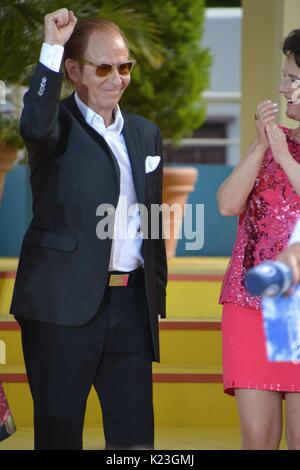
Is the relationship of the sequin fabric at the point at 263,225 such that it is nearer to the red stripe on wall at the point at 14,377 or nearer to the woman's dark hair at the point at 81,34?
the woman's dark hair at the point at 81,34

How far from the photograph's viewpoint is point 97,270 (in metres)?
3.69

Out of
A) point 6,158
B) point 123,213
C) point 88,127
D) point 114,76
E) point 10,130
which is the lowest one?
point 6,158

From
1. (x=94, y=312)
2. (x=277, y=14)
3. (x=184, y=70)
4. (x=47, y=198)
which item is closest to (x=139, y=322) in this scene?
(x=94, y=312)

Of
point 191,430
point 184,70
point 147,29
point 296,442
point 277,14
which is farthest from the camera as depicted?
point 184,70

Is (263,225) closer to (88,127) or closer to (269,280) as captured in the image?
(88,127)

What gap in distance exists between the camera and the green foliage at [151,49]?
7074mm

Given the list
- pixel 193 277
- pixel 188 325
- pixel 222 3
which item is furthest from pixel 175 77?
pixel 222 3

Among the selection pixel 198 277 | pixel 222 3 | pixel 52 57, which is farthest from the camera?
pixel 222 3

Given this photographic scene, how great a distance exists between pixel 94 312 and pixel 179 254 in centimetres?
641

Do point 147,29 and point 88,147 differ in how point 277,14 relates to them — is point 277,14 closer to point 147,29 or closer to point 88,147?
point 147,29

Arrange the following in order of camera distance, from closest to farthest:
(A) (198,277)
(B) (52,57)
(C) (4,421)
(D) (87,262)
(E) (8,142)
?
1. (B) (52,57)
2. (D) (87,262)
3. (C) (4,421)
4. (A) (198,277)
5. (E) (8,142)

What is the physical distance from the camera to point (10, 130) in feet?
28.3

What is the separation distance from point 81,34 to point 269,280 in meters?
1.45

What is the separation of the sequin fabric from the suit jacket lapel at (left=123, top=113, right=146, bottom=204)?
369 millimetres
